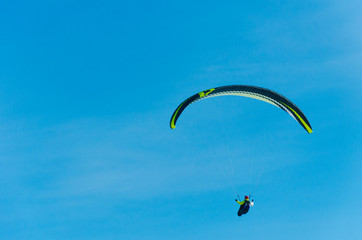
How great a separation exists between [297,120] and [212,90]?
804 cm

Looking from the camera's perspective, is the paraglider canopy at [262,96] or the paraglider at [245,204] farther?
the paraglider at [245,204]

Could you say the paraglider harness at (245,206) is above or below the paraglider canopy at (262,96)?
below

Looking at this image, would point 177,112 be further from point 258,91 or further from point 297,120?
point 297,120

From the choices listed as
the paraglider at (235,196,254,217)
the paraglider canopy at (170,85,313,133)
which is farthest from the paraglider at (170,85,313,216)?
the paraglider at (235,196,254,217)

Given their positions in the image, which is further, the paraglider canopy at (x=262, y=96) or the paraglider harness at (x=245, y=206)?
the paraglider harness at (x=245, y=206)

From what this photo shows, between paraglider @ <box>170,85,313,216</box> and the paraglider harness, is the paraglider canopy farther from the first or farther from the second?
the paraglider harness

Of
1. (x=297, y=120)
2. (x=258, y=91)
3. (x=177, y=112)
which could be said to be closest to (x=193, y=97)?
(x=177, y=112)

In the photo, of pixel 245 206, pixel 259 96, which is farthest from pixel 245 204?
pixel 259 96

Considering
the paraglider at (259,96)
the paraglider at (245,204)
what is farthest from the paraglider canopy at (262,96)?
the paraglider at (245,204)

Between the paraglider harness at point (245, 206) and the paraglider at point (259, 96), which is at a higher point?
the paraglider at point (259, 96)

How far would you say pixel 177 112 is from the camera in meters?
50.3

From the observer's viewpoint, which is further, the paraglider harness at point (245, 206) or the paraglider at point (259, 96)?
the paraglider harness at point (245, 206)

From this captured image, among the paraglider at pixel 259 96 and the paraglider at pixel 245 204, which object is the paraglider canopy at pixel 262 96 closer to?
the paraglider at pixel 259 96

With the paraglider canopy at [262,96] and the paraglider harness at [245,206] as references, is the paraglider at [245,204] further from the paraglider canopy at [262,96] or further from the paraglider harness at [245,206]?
the paraglider canopy at [262,96]
